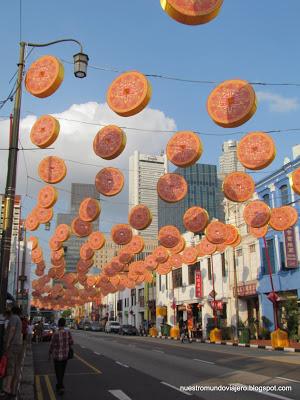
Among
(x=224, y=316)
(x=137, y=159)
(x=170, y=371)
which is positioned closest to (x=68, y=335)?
(x=170, y=371)

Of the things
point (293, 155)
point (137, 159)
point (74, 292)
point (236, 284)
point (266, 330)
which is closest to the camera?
point (137, 159)

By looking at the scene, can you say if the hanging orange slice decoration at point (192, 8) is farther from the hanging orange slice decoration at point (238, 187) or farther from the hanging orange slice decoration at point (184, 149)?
the hanging orange slice decoration at point (238, 187)

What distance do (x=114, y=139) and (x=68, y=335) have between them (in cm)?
568

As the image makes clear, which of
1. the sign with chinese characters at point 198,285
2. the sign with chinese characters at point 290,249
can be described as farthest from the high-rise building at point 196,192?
the sign with chinese characters at point 290,249

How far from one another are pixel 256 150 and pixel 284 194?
21224mm

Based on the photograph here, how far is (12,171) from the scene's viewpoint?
10.1 meters

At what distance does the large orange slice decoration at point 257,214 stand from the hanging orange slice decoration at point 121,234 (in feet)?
21.7

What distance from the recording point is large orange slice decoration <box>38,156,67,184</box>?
620 inches

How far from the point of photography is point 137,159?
1201 inches

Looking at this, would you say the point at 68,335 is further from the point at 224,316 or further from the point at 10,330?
the point at 224,316

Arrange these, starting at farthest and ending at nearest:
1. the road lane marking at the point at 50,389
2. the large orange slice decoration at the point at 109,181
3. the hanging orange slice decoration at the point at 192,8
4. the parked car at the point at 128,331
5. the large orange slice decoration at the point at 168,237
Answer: the parked car at the point at 128,331 < the large orange slice decoration at the point at 168,237 < the large orange slice decoration at the point at 109,181 < the road lane marking at the point at 50,389 < the hanging orange slice decoration at the point at 192,8

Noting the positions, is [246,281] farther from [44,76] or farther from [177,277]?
[44,76]

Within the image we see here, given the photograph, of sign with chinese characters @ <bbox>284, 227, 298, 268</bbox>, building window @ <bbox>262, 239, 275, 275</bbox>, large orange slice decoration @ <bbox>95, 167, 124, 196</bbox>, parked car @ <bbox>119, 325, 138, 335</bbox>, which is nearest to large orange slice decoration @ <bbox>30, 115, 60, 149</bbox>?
large orange slice decoration @ <bbox>95, 167, 124, 196</bbox>

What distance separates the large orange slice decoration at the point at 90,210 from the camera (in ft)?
63.5
